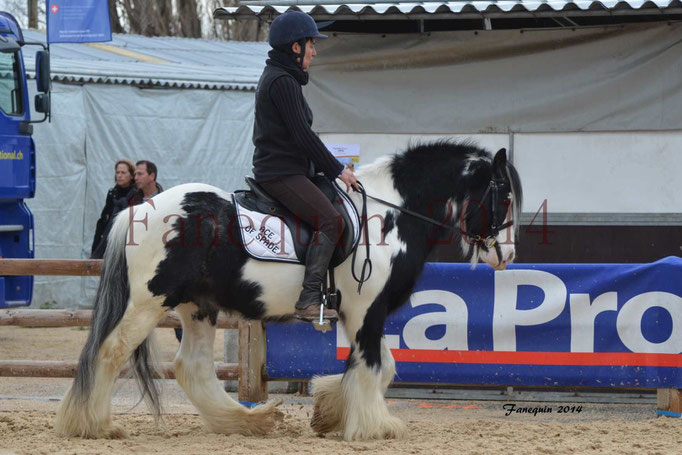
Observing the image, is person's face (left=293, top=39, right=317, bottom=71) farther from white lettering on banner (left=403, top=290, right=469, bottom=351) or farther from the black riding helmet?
white lettering on banner (left=403, top=290, right=469, bottom=351)

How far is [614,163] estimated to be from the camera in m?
8.94

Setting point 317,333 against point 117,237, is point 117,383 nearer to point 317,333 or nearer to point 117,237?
point 117,237

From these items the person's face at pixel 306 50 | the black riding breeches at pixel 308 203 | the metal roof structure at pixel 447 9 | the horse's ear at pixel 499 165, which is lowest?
the black riding breeches at pixel 308 203

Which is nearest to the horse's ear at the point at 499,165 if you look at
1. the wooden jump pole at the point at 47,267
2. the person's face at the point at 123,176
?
the wooden jump pole at the point at 47,267

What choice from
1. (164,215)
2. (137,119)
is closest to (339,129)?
(164,215)

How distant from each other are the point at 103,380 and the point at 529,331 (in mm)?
3358

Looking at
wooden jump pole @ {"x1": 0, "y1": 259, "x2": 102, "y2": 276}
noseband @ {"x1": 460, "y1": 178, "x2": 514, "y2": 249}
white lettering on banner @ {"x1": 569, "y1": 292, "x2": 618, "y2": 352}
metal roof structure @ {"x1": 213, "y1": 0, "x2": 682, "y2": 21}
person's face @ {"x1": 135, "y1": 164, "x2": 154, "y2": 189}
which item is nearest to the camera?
noseband @ {"x1": 460, "y1": 178, "x2": 514, "y2": 249}

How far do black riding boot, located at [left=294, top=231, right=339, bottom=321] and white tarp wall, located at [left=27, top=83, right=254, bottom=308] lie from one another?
9.19m

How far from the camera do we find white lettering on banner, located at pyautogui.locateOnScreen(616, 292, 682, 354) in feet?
23.5

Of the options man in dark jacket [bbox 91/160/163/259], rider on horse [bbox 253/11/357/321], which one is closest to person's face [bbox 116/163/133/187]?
man in dark jacket [bbox 91/160/163/259]

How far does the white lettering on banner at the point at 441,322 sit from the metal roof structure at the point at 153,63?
8420 mm

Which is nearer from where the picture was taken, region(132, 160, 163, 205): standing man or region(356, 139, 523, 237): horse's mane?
region(356, 139, 523, 237): horse's mane

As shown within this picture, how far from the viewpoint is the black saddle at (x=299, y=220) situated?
6.07 metres

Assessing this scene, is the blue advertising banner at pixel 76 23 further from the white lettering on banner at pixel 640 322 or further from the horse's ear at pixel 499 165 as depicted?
the white lettering on banner at pixel 640 322
